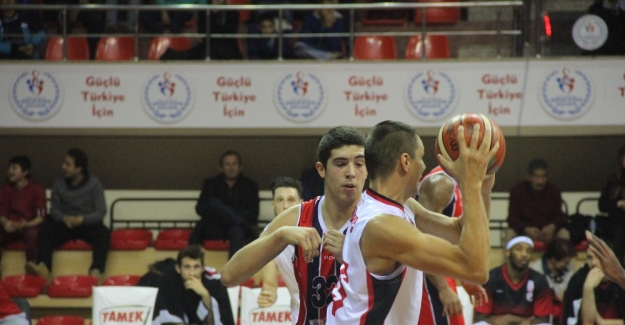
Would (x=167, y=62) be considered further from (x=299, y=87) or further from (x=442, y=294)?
(x=442, y=294)

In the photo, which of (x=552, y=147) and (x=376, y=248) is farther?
(x=552, y=147)

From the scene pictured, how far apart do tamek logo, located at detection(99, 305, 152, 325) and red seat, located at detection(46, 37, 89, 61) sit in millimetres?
4655

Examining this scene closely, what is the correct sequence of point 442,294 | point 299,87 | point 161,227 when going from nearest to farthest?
1. point 442,294
2. point 299,87
3. point 161,227

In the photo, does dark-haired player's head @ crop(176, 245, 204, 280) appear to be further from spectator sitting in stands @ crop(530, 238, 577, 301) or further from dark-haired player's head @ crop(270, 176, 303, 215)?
spectator sitting in stands @ crop(530, 238, 577, 301)

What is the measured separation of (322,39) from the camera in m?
10.6

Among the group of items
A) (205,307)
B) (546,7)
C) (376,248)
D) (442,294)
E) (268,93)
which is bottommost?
(205,307)

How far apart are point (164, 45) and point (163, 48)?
6 centimetres

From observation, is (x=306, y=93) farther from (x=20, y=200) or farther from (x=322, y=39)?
(x=20, y=200)

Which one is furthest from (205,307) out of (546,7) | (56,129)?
(546,7)

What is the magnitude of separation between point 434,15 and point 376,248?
9.54 m

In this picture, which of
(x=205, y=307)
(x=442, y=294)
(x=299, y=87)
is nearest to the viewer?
(x=442, y=294)

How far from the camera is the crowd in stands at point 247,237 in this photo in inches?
293

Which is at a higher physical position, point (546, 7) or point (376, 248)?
point (546, 7)

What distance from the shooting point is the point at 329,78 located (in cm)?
1014
